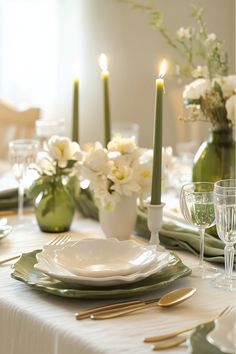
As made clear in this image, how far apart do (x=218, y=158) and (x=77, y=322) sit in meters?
0.63

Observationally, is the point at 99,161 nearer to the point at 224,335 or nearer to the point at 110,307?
the point at 110,307

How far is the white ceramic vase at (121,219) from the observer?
5.44 feet

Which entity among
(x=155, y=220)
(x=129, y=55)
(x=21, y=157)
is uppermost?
(x=129, y=55)

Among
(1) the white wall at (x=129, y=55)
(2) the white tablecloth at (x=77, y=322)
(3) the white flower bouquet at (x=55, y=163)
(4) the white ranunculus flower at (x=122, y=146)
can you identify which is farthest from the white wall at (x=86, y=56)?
(2) the white tablecloth at (x=77, y=322)

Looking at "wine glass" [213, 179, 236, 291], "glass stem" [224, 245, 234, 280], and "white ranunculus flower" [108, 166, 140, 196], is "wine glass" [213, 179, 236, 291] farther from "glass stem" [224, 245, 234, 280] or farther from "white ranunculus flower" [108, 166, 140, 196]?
"white ranunculus flower" [108, 166, 140, 196]

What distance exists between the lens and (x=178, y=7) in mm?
4145

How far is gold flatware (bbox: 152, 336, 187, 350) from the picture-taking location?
1.05m

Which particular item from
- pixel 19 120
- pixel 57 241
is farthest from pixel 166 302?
pixel 19 120

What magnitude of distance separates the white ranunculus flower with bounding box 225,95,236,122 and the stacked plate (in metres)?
0.34

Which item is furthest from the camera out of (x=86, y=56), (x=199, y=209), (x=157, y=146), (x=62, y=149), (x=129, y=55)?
(x=86, y=56)

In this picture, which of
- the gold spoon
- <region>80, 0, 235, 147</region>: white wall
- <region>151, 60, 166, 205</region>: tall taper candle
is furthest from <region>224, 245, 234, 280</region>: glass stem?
<region>80, 0, 235, 147</region>: white wall

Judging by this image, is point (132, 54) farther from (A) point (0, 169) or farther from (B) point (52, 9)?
(A) point (0, 169)

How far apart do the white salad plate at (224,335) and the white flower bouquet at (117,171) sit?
600 mm

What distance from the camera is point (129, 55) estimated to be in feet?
14.6
